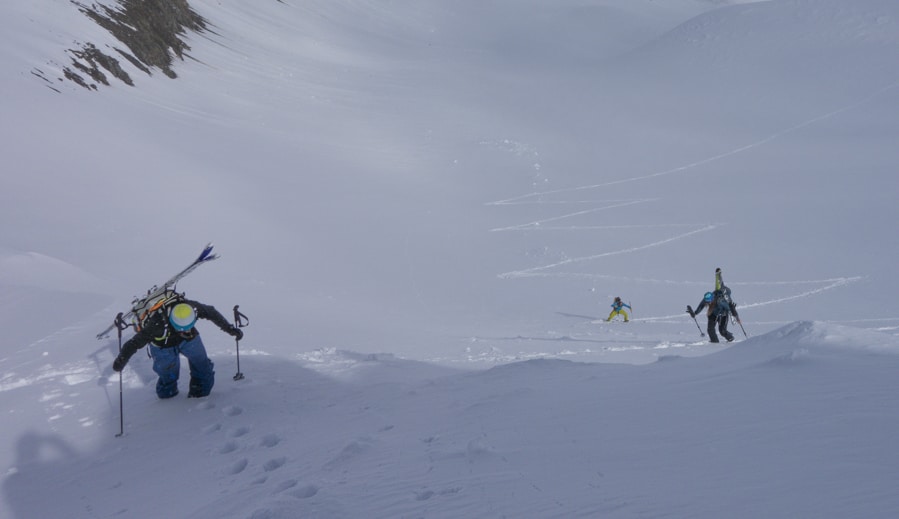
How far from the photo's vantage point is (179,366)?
20.1ft

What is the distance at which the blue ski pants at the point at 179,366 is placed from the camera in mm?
5965

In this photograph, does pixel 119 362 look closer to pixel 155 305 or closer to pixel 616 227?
pixel 155 305

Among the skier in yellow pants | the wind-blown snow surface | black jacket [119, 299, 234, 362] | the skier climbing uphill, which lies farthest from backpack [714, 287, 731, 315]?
black jacket [119, 299, 234, 362]

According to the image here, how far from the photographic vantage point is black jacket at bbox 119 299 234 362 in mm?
5574

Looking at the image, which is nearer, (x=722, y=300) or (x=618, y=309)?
(x=722, y=300)

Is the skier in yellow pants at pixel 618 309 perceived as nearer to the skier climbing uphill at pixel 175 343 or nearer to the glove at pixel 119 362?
the skier climbing uphill at pixel 175 343

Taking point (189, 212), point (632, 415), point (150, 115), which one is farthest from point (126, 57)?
point (632, 415)

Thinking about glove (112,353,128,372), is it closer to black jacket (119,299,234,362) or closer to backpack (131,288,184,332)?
black jacket (119,299,234,362)

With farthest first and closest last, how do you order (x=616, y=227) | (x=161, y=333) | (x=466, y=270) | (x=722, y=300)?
(x=616, y=227)
(x=466, y=270)
(x=722, y=300)
(x=161, y=333)

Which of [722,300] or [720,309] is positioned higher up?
[722,300]

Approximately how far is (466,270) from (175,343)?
9535mm

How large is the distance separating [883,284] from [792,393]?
40.0 feet

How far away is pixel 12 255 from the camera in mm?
8867

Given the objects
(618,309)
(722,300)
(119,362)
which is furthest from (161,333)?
(618,309)
